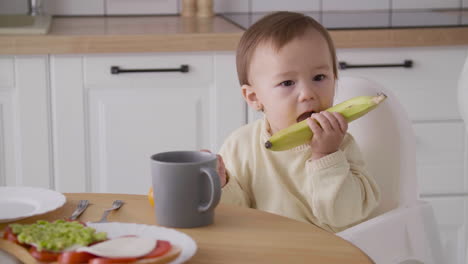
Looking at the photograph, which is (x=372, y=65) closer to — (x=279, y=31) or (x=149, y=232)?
(x=279, y=31)

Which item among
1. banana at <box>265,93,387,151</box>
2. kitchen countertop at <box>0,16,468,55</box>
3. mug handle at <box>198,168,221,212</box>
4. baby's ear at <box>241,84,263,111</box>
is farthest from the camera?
kitchen countertop at <box>0,16,468,55</box>

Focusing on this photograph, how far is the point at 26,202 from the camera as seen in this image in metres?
1.08

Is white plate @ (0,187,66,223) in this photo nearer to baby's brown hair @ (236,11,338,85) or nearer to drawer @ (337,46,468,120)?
baby's brown hair @ (236,11,338,85)

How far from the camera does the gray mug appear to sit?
3.16 feet

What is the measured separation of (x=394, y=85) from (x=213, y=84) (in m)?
0.54

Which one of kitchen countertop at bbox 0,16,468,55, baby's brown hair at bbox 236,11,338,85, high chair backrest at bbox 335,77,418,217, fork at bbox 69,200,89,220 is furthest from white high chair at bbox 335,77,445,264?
kitchen countertop at bbox 0,16,468,55

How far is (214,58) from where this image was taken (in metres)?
2.32

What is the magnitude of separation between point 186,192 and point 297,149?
515 millimetres

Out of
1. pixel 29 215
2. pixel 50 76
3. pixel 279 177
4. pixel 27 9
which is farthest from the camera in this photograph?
pixel 27 9

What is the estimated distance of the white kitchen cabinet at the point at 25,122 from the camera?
2275mm

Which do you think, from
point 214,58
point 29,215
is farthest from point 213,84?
point 29,215

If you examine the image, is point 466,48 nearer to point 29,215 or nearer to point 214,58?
point 214,58

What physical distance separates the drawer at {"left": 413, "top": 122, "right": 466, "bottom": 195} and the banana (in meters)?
1.26

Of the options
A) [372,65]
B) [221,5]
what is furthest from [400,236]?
[221,5]
